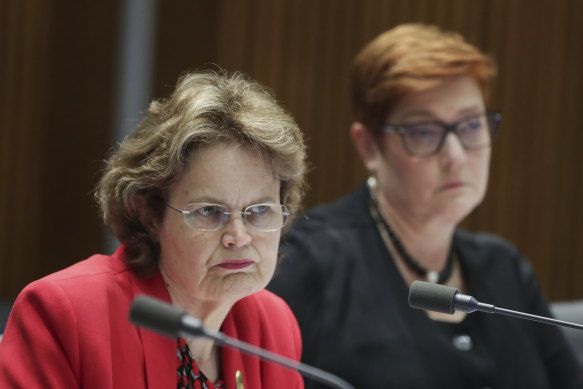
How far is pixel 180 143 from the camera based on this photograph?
170 centimetres

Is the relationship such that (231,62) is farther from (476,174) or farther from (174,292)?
(174,292)

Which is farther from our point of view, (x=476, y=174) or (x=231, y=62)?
(x=231, y=62)

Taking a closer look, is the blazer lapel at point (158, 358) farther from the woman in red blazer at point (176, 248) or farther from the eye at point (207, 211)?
the eye at point (207, 211)

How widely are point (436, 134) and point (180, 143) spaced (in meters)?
1.12

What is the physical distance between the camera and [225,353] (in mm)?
1862

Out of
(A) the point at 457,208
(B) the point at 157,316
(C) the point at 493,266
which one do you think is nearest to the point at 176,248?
(B) the point at 157,316

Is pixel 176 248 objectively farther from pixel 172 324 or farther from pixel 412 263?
pixel 412 263

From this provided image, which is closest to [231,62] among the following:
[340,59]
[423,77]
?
[340,59]

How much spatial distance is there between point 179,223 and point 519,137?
2.82 m

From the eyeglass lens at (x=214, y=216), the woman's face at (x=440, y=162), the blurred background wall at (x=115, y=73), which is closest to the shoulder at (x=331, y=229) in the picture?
the woman's face at (x=440, y=162)

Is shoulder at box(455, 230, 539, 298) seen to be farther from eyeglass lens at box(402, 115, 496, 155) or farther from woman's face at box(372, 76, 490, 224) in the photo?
eyeglass lens at box(402, 115, 496, 155)

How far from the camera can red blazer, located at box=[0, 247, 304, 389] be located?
161 cm

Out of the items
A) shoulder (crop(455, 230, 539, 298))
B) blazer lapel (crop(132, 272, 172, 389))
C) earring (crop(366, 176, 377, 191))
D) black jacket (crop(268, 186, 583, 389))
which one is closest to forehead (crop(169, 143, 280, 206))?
blazer lapel (crop(132, 272, 172, 389))

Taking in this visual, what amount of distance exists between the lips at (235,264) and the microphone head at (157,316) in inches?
15.8
